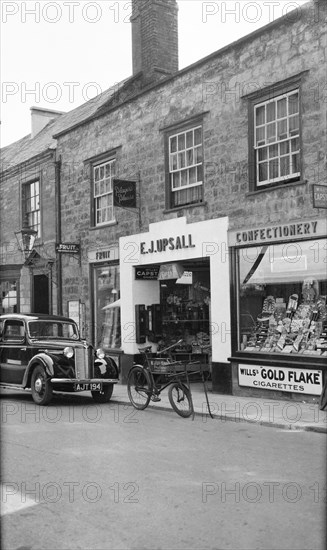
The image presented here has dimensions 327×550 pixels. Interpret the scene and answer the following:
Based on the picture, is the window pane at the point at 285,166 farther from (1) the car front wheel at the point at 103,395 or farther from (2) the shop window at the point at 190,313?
(1) the car front wheel at the point at 103,395

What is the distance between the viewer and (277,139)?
11.4 meters

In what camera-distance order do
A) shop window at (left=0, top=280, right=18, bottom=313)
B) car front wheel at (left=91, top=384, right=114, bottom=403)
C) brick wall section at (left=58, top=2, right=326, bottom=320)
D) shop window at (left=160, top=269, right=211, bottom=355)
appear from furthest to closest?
shop window at (left=0, top=280, right=18, bottom=313) < shop window at (left=160, top=269, right=211, bottom=355) < car front wheel at (left=91, top=384, right=114, bottom=403) < brick wall section at (left=58, top=2, right=326, bottom=320)

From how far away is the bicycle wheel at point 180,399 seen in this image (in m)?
9.86

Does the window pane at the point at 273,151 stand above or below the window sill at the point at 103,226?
above

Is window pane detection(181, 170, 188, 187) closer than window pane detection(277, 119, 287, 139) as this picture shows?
No

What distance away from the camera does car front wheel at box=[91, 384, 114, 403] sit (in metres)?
11.8

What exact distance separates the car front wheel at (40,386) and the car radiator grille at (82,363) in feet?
1.93

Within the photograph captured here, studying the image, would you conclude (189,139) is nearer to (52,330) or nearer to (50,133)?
(52,330)

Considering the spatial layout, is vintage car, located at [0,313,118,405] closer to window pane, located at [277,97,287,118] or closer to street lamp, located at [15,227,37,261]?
street lamp, located at [15,227,37,261]

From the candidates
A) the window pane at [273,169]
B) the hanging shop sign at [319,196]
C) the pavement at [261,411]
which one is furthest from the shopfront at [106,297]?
the hanging shop sign at [319,196]

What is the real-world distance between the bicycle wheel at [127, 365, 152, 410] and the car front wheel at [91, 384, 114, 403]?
0.85 m

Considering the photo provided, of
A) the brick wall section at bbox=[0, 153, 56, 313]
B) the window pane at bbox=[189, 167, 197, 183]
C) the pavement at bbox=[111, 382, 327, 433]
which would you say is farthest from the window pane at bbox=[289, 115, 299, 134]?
the brick wall section at bbox=[0, 153, 56, 313]

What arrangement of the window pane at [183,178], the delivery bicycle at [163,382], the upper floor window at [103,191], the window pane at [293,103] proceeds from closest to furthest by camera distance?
the delivery bicycle at [163,382] < the window pane at [293,103] < the window pane at [183,178] < the upper floor window at [103,191]

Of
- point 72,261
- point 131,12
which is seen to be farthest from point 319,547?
point 131,12
